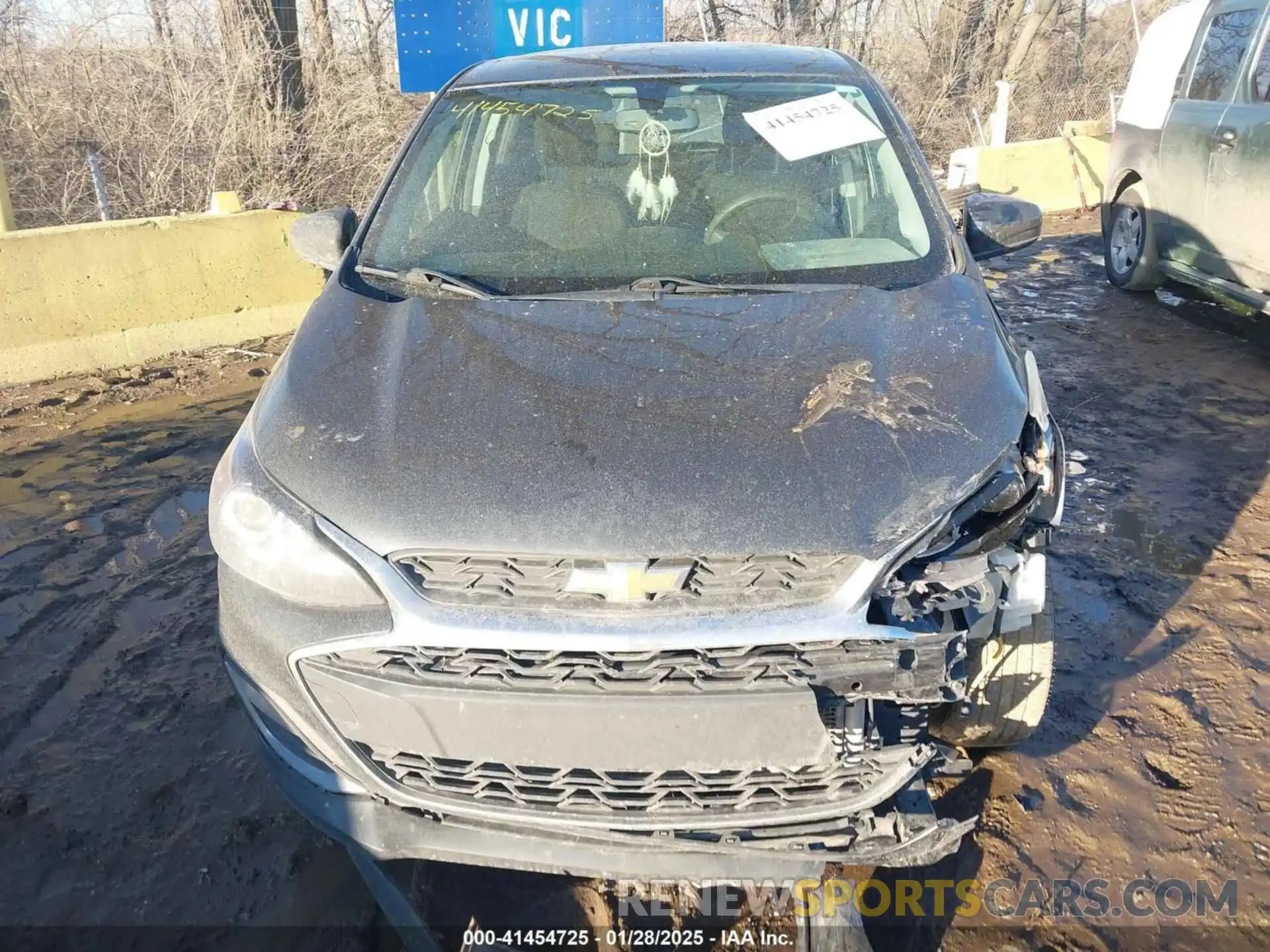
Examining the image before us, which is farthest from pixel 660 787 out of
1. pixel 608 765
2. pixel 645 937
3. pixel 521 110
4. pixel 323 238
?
pixel 521 110

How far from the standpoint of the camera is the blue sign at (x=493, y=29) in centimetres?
679

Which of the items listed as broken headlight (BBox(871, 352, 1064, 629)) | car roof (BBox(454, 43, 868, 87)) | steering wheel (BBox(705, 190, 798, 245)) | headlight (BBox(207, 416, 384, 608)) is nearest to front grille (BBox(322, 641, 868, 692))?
broken headlight (BBox(871, 352, 1064, 629))

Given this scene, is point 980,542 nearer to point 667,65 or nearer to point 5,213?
point 667,65

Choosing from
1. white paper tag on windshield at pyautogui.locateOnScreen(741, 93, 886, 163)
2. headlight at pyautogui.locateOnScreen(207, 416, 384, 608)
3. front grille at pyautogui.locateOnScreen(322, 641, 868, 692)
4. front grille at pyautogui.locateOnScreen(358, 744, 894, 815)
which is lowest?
front grille at pyautogui.locateOnScreen(358, 744, 894, 815)

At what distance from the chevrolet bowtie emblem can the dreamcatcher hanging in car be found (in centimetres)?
145

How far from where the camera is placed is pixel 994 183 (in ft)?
32.6

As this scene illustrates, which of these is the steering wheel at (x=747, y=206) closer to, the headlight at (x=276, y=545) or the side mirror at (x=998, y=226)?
the side mirror at (x=998, y=226)

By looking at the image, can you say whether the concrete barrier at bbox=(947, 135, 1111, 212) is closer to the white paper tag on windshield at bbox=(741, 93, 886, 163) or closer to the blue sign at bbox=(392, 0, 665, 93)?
the blue sign at bbox=(392, 0, 665, 93)

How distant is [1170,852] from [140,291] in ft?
18.7

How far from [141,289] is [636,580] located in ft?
16.5

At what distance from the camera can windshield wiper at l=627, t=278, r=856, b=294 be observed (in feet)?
8.04

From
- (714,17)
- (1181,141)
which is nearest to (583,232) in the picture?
(1181,141)

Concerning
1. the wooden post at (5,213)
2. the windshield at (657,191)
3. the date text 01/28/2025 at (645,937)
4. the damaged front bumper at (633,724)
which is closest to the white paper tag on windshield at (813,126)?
the windshield at (657,191)

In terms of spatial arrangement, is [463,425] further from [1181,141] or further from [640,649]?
[1181,141]
